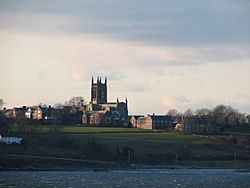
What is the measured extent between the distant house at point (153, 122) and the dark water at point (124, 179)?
67.0 metres

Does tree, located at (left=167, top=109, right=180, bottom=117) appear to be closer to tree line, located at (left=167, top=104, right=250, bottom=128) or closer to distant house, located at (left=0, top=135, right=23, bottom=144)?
tree line, located at (left=167, top=104, right=250, bottom=128)

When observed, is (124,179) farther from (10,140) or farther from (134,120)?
(134,120)

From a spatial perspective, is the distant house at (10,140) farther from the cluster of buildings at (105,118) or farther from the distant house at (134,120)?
the distant house at (134,120)

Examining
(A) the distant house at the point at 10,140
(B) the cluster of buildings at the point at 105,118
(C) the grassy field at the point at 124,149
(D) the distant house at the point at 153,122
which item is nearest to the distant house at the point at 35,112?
(B) the cluster of buildings at the point at 105,118

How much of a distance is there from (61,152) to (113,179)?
22873 millimetres

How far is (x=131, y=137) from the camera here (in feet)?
385

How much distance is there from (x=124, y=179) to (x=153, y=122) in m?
87.8

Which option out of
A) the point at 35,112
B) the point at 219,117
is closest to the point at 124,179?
the point at 219,117

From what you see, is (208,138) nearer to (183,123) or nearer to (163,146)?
(163,146)

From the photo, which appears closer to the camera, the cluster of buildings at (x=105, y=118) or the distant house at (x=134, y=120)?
the cluster of buildings at (x=105, y=118)

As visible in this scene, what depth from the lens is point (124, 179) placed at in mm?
77312

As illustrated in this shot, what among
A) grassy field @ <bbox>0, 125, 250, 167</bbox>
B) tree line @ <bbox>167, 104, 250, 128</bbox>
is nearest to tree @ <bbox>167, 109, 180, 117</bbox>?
tree line @ <bbox>167, 104, 250, 128</bbox>

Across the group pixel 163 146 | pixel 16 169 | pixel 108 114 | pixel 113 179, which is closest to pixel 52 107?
pixel 108 114

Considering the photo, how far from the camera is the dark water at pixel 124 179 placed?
68.8 metres
